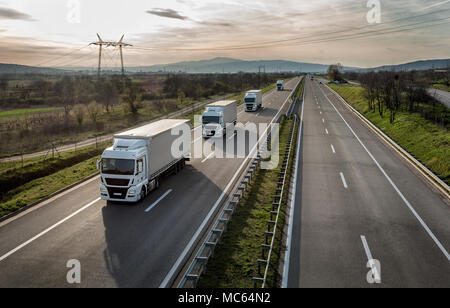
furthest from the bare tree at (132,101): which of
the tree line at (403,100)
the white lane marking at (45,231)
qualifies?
the white lane marking at (45,231)

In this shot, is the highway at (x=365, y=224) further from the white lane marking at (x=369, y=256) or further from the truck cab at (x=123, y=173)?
the truck cab at (x=123, y=173)

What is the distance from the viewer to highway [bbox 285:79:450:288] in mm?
10023

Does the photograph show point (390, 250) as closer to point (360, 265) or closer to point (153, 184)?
point (360, 265)

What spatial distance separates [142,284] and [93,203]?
7938mm

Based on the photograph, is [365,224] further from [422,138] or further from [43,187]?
[43,187]

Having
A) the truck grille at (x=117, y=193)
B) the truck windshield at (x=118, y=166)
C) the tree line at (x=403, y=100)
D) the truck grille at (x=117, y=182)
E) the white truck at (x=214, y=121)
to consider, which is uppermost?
the tree line at (x=403, y=100)

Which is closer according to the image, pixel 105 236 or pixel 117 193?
pixel 105 236

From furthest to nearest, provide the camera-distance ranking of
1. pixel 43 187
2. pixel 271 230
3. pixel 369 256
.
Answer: pixel 43 187
pixel 271 230
pixel 369 256

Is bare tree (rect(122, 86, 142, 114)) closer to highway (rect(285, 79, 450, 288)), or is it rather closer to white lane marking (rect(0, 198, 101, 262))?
highway (rect(285, 79, 450, 288))

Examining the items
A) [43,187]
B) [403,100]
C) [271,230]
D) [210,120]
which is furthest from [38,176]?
[403,100]

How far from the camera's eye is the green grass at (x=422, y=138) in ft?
69.2

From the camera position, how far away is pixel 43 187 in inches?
760

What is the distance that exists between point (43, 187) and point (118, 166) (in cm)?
764
